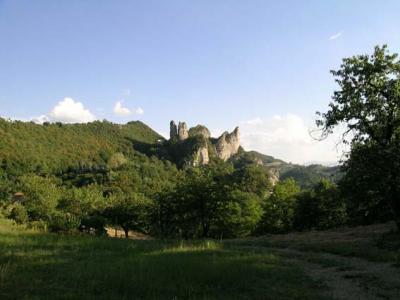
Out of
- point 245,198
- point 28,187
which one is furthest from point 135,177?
point 245,198

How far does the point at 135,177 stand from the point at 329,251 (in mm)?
136307

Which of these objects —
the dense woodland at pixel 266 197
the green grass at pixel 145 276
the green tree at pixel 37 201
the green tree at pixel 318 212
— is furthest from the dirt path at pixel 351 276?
the green tree at pixel 37 201

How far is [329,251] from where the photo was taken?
1905cm

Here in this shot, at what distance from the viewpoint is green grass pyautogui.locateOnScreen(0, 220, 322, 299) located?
9.62m

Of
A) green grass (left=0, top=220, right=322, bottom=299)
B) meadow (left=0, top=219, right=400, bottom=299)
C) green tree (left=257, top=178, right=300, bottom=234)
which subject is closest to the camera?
green grass (left=0, top=220, right=322, bottom=299)

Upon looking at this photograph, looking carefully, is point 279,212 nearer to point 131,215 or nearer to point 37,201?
point 131,215

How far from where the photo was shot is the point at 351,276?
13.0 m

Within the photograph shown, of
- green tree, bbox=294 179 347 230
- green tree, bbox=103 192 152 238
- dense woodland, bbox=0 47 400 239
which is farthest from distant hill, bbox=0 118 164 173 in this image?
green tree, bbox=294 179 347 230

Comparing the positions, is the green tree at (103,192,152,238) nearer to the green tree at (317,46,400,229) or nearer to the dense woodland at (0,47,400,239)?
the dense woodland at (0,47,400,239)

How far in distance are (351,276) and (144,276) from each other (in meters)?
6.49

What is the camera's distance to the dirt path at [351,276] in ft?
34.7

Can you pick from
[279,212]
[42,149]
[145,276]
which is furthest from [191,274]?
[42,149]

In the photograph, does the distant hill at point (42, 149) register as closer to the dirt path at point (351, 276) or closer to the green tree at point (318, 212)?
the green tree at point (318, 212)

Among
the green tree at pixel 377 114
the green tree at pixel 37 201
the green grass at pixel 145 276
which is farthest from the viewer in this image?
the green tree at pixel 37 201
